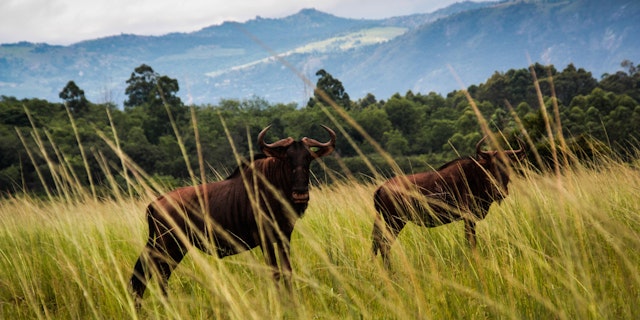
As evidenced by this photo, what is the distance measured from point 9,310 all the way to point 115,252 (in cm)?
98

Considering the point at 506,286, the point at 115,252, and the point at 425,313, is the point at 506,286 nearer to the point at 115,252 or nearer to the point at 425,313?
the point at 425,313

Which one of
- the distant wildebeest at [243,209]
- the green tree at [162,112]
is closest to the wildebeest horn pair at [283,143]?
the distant wildebeest at [243,209]

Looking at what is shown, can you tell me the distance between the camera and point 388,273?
346 cm

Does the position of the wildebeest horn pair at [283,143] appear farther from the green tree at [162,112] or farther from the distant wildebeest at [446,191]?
the green tree at [162,112]

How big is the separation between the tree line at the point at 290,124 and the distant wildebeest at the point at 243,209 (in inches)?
1009

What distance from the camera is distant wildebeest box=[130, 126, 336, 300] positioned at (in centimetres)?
338

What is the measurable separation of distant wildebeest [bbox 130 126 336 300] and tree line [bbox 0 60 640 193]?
25640mm

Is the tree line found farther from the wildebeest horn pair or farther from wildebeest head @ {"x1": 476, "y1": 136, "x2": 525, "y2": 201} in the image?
the wildebeest horn pair

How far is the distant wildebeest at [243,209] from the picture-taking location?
3.38m

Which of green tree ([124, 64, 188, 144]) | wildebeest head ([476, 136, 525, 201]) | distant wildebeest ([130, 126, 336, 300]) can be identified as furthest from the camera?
green tree ([124, 64, 188, 144])

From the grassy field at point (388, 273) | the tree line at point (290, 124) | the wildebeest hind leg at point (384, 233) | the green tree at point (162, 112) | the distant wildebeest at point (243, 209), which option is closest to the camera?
the grassy field at point (388, 273)

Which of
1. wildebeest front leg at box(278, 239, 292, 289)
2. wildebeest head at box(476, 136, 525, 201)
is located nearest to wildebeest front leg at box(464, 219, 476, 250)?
wildebeest head at box(476, 136, 525, 201)

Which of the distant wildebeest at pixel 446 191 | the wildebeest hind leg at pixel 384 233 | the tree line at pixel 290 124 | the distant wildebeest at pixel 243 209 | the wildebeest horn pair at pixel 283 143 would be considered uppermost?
the wildebeest horn pair at pixel 283 143

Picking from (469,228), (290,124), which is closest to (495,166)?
(469,228)
